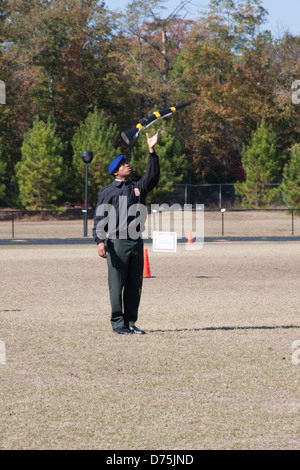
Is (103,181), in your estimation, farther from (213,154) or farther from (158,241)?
(158,241)

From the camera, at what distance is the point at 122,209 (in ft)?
28.9

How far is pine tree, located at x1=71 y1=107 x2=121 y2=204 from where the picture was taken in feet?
167

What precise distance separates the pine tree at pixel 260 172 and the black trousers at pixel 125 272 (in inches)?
1729

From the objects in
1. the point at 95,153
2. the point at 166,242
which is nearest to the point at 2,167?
the point at 95,153

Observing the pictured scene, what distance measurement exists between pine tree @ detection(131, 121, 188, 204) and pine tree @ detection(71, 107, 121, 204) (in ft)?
7.98

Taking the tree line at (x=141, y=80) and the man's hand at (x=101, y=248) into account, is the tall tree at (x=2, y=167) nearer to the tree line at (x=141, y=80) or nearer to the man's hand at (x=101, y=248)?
the tree line at (x=141, y=80)

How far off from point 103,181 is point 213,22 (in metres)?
18.1

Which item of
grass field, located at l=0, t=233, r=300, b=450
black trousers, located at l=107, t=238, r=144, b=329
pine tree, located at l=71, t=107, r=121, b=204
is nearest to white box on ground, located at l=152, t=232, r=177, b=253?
grass field, located at l=0, t=233, r=300, b=450

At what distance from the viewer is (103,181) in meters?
51.0

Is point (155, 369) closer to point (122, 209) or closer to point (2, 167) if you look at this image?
point (122, 209)

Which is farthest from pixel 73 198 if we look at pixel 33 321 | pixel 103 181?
pixel 33 321

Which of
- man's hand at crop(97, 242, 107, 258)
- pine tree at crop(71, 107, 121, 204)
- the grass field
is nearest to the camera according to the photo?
the grass field

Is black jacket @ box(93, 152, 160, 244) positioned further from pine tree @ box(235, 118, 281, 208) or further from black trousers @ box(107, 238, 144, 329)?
pine tree @ box(235, 118, 281, 208)

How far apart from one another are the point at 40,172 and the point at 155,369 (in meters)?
43.4
